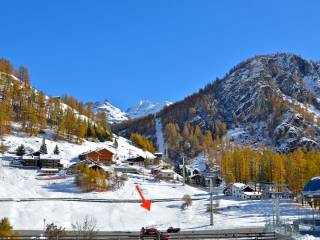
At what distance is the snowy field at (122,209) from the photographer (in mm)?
66000

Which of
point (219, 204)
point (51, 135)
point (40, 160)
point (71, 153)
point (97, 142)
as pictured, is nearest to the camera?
point (219, 204)

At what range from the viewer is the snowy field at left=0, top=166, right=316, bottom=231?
66.0 metres

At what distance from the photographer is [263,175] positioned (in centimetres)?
11019

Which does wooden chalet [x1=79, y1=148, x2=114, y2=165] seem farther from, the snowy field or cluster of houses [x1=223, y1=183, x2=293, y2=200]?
cluster of houses [x1=223, y1=183, x2=293, y2=200]

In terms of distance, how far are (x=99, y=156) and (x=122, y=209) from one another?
44.8m

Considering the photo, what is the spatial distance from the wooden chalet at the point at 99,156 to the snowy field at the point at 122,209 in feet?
68.0

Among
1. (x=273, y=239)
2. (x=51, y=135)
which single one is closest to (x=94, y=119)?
(x=51, y=135)

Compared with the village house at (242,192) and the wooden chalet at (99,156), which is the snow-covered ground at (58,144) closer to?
the wooden chalet at (99,156)

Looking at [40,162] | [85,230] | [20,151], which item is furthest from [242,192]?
[85,230]

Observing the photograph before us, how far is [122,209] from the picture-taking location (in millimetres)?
76875

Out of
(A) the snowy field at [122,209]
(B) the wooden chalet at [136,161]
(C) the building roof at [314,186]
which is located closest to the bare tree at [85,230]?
(A) the snowy field at [122,209]

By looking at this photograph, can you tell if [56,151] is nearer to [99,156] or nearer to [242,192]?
[99,156]

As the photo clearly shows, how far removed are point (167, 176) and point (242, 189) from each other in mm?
21913

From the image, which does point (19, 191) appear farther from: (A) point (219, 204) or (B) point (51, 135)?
(B) point (51, 135)
